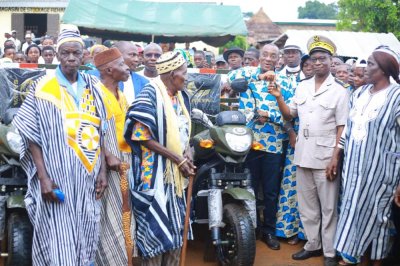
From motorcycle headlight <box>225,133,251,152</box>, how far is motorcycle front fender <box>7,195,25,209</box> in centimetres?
182

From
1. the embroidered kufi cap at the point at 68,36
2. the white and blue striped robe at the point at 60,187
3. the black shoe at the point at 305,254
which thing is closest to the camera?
the white and blue striped robe at the point at 60,187

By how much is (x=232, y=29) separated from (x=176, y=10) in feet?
6.04

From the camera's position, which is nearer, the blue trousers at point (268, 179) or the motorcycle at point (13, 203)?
the motorcycle at point (13, 203)

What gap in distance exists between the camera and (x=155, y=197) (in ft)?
15.9

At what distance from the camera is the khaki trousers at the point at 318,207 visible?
19.9 ft

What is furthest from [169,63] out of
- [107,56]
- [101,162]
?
[101,162]

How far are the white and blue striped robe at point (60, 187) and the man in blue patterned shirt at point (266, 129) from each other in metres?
2.38

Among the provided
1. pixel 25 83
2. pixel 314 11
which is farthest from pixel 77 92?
pixel 314 11

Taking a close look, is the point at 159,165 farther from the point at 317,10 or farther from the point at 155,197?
the point at 317,10

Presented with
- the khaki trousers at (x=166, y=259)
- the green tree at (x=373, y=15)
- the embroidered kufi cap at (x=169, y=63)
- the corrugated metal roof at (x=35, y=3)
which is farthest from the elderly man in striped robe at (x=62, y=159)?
the corrugated metal roof at (x=35, y=3)

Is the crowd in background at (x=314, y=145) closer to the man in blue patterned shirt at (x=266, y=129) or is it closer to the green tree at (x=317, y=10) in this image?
the man in blue patterned shirt at (x=266, y=129)

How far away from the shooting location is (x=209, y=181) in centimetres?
592

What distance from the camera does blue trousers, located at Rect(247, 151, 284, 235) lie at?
21.7 feet

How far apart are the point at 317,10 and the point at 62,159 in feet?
294
